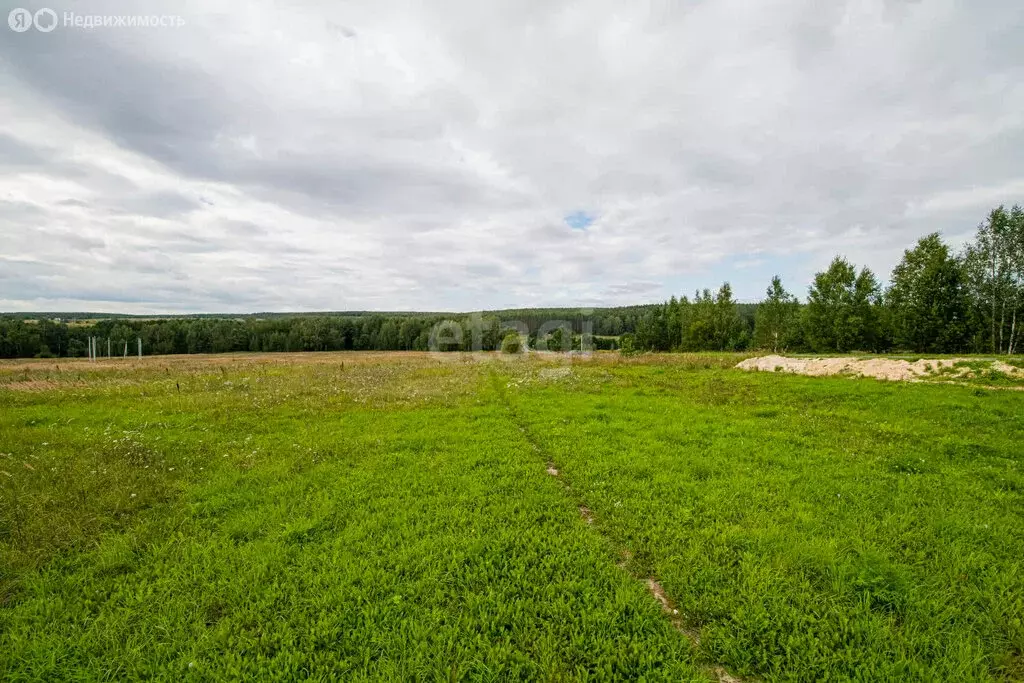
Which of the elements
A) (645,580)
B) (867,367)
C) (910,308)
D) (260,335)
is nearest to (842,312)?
(910,308)

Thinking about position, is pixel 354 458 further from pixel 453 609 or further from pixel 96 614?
pixel 453 609

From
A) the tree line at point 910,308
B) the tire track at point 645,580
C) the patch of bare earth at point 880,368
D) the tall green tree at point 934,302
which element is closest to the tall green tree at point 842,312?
Answer: the tree line at point 910,308

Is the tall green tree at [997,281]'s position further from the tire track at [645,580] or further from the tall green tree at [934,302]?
the tire track at [645,580]

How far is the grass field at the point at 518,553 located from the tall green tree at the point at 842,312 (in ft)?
137

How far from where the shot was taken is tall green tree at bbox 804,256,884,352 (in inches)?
1811

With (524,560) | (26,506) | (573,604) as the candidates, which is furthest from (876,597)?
(26,506)

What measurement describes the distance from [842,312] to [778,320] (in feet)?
40.1

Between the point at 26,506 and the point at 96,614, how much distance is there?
433cm

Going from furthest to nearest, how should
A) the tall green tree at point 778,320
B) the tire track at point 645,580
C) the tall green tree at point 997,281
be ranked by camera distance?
the tall green tree at point 778,320
the tall green tree at point 997,281
the tire track at point 645,580

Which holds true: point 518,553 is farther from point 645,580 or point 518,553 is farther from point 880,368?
point 880,368

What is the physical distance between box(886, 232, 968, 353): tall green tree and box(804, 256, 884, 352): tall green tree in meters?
5.29

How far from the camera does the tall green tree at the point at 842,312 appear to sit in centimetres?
4600

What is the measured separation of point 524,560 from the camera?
5.41 meters

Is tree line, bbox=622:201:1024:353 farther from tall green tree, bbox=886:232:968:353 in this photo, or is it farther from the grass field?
the grass field
